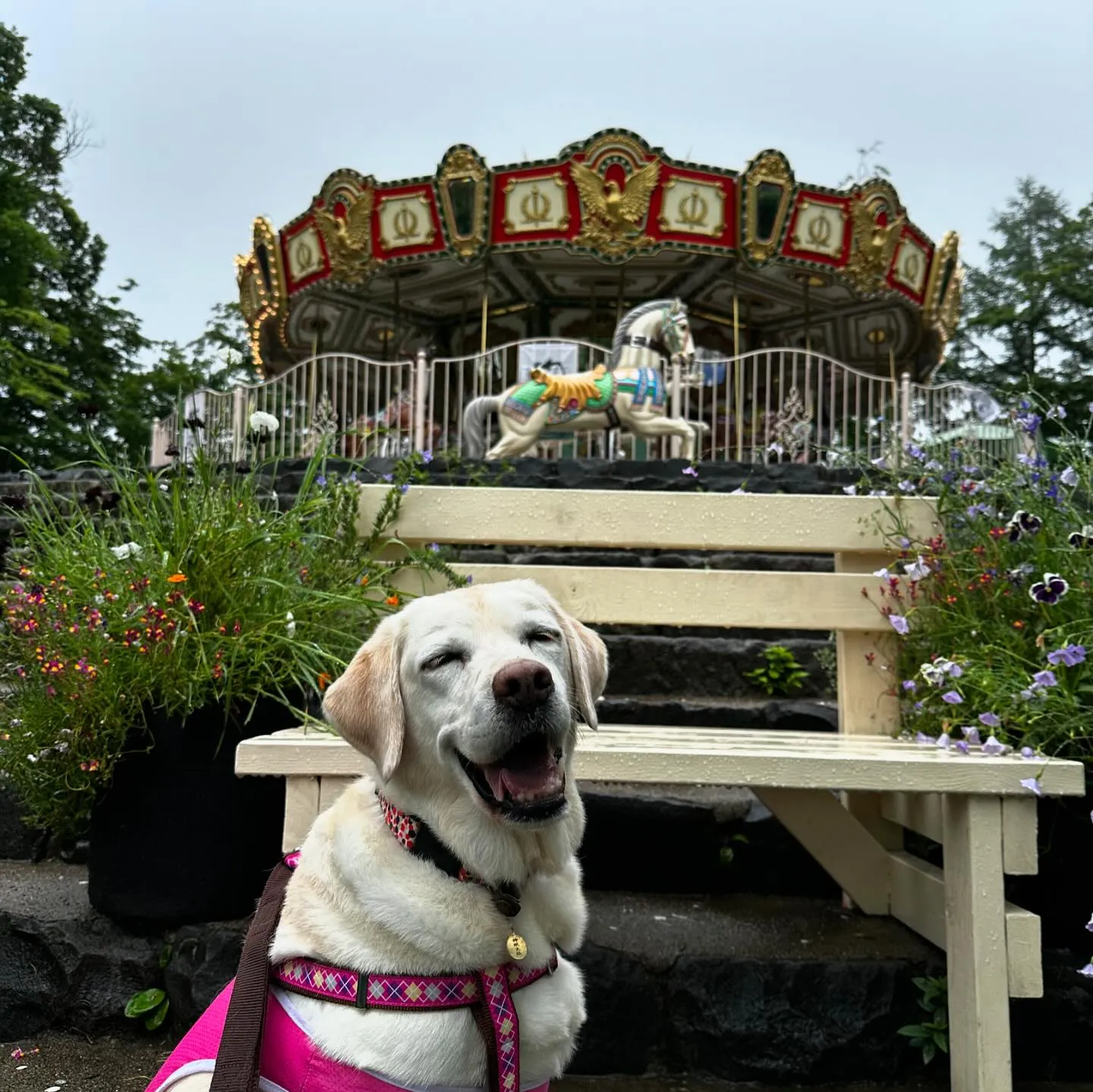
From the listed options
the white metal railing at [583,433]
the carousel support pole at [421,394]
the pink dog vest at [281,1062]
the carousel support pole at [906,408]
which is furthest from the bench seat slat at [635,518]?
the carousel support pole at [906,408]

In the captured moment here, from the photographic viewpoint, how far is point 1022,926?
1.88 metres

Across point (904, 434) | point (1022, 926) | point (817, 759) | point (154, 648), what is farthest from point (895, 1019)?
point (904, 434)

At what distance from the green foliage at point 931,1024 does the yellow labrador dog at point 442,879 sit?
1.21m

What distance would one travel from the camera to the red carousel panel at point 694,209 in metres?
11.9

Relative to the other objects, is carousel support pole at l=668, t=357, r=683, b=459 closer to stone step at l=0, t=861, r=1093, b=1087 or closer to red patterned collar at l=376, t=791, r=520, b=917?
stone step at l=0, t=861, r=1093, b=1087

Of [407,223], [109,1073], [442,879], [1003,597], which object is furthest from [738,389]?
[442,879]

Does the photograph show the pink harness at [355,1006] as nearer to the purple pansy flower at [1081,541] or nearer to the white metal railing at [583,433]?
the purple pansy flower at [1081,541]

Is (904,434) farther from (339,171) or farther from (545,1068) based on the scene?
(545,1068)

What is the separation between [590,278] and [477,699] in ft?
45.0

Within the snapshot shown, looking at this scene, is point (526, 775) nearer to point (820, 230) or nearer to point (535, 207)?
point (535, 207)

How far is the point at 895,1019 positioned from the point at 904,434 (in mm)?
A: 9944

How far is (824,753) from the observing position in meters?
1.98

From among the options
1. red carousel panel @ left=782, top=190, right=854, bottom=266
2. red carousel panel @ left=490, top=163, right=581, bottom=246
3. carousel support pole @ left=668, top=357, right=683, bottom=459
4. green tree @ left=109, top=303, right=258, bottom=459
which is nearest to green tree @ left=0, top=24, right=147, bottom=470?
green tree @ left=109, top=303, right=258, bottom=459

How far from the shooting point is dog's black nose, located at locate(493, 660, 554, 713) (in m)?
1.29
